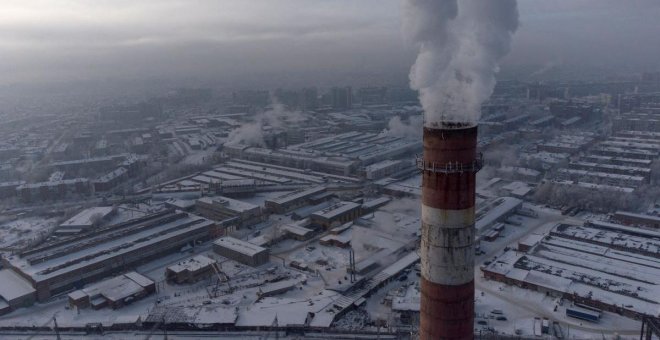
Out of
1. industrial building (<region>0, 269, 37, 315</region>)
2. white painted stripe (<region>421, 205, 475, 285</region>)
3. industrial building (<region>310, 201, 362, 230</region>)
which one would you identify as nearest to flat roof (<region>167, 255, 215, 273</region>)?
industrial building (<region>0, 269, 37, 315</region>)

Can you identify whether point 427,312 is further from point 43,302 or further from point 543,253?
point 43,302

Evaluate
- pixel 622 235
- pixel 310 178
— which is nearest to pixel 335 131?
pixel 310 178

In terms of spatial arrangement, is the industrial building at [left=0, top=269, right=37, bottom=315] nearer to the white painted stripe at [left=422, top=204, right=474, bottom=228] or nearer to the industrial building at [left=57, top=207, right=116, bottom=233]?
the industrial building at [left=57, top=207, right=116, bottom=233]

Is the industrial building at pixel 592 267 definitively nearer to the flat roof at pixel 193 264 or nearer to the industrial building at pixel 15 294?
the flat roof at pixel 193 264

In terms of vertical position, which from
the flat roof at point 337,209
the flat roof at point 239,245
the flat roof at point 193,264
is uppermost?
the flat roof at point 337,209

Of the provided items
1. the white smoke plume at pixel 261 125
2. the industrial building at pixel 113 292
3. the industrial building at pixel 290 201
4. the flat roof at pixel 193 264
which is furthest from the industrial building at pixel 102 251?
the white smoke plume at pixel 261 125
